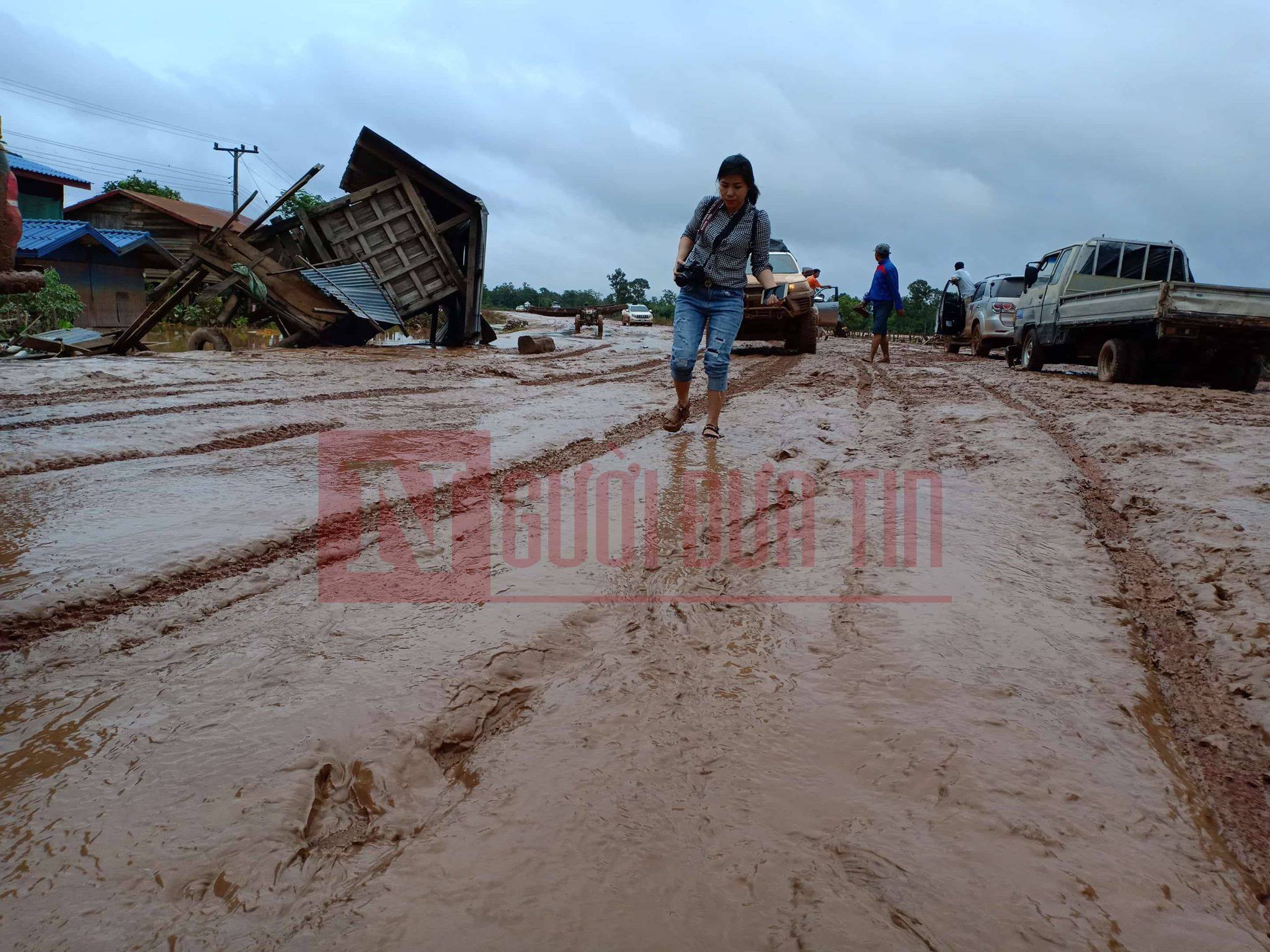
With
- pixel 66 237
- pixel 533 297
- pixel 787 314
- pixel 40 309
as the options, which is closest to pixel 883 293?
pixel 787 314

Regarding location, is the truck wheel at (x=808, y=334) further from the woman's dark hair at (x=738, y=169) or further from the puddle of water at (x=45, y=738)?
the puddle of water at (x=45, y=738)

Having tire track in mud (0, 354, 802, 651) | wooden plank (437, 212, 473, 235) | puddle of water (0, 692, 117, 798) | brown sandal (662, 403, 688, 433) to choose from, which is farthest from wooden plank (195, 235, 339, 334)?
puddle of water (0, 692, 117, 798)

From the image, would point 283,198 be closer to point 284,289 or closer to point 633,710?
point 284,289

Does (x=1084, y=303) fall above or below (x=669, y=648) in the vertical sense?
above

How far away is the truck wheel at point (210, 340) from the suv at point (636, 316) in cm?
2358

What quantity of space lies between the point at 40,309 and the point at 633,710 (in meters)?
19.3

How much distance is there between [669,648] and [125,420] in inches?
172

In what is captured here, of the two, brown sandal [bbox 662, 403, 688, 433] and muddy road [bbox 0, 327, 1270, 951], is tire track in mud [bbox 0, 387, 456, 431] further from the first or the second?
brown sandal [bbox 662, 403, 688, 433]

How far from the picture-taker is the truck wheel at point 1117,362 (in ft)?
29.4

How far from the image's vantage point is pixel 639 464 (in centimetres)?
417

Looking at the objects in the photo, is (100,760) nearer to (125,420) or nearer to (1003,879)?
(1003,879)

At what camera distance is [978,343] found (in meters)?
16.0

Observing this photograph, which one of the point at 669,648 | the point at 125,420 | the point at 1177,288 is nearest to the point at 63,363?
the point at 125,420

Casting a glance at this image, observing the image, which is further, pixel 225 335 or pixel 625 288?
pixel 625 288
